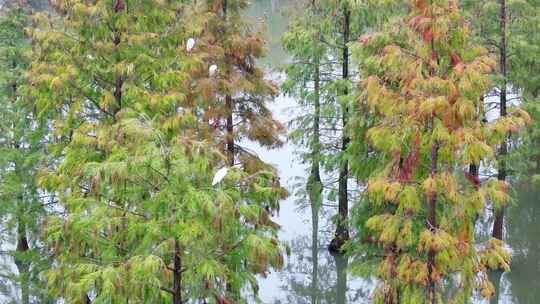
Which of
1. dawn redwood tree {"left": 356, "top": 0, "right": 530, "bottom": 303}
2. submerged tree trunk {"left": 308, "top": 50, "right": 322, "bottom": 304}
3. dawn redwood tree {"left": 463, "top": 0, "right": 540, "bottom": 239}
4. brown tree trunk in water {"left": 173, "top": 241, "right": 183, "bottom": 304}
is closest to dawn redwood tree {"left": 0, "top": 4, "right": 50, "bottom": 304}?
brown tree trunk in water {"left": 173, "top": 241, "right": 183, "bottom": 304}

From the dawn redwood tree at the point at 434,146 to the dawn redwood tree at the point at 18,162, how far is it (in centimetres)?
733

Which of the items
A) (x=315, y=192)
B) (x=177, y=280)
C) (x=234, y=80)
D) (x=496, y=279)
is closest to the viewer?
(x=177, y=280)

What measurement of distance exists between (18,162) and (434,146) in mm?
9898

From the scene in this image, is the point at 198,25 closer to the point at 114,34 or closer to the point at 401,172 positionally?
the point at 114,34

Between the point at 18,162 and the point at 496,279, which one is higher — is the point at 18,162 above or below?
above

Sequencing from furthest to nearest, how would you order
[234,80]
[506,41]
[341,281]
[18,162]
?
1. [341,281]
2. [506,41]
3. [18,162]
4. [234,80]

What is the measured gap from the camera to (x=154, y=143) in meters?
6.61

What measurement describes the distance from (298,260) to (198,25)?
26.3ft

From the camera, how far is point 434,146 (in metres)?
8.57

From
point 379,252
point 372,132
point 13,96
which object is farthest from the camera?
point 13,96

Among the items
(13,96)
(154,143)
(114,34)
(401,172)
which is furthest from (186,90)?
(154,143)

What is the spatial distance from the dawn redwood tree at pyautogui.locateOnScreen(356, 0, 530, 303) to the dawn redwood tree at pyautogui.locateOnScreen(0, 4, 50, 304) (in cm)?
733

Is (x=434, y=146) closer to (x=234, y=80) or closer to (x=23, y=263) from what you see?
(x=234, y=80)

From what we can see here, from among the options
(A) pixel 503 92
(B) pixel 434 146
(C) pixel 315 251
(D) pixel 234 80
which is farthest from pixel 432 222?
(C) pixel 315 251
